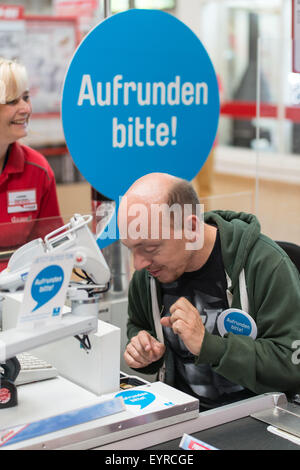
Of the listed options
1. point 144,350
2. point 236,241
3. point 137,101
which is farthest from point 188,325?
point 137,101

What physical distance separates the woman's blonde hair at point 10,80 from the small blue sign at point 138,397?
1522 millimetres

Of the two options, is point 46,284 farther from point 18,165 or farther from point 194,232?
point 18,165

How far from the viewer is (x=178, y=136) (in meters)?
2.77

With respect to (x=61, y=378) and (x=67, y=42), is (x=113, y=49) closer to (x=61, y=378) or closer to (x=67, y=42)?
(x=61, y=378)

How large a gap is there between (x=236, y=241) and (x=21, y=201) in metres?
1.30

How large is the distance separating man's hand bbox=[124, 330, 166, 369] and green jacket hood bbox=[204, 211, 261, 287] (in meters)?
0.28

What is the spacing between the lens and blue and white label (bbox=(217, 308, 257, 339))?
199 cm

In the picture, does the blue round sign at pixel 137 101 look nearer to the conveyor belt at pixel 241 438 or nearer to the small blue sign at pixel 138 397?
the small blue sign at pixel 138 397

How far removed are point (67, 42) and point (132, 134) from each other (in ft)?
13.0

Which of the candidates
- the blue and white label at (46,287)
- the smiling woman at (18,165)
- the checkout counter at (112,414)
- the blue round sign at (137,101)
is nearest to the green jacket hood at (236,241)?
the checkout counter at (112,414)

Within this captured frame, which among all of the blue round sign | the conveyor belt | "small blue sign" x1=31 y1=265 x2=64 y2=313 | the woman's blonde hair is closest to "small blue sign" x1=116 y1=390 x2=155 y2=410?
the conveyor belt

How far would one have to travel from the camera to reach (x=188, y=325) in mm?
1798

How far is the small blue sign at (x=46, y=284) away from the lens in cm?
155
